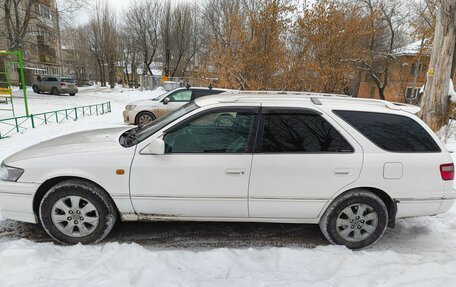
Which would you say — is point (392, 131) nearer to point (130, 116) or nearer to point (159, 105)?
point (159, 105)

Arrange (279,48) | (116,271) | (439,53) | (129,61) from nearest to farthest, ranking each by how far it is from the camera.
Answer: (116,271) → (439,53) → (279,48) → (129,61)

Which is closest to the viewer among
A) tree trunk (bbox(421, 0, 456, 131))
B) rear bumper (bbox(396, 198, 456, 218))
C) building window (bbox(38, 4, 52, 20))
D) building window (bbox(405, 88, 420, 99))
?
rear bumper (bbox(396, 198, 456, 218))

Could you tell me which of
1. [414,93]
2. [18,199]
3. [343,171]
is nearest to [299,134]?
[343,171]

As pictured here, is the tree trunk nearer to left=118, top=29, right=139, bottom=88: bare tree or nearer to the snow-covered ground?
the snow-covered ground

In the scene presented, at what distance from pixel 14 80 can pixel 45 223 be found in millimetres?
41467

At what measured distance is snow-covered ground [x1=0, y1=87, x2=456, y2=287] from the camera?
98.9 inches

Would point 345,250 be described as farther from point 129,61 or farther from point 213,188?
point 129,61

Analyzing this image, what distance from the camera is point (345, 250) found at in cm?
304

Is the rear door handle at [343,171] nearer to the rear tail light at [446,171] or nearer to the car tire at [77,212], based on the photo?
the rear tail light at [446,171]

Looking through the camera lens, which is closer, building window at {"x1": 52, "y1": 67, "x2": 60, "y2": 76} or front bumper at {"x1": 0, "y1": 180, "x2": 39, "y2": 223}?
front bumper at {"x1": 0, "y1": 180, "x2": 39, "y2": 223}

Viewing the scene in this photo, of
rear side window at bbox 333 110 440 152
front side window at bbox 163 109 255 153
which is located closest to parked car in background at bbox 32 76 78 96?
front side window at bbox 163 109 255 153

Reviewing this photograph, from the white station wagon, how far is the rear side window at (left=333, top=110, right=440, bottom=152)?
0.04ft

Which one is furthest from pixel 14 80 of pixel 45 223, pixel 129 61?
pixel 45 223

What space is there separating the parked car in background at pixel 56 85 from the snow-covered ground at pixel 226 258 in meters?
25.7
